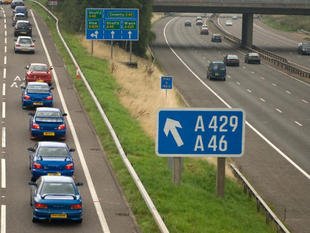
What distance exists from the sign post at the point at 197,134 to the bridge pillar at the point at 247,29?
94796mm

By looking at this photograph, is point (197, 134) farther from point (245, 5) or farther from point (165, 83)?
point (245, 5)

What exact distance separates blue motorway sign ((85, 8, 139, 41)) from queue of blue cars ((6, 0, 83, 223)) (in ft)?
81.3

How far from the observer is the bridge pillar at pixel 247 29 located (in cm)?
11862

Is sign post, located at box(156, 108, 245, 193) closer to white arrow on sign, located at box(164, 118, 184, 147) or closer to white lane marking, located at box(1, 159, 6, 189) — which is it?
white arrow on sign, located at box(164, 118, 184, 147)

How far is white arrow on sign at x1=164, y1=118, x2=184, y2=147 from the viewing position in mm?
24000

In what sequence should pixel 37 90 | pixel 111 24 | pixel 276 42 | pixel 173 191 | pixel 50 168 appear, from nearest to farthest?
pixel 173 191, pixel 50 168, pixel 37 90, pixel 111 24, pixel 276 42

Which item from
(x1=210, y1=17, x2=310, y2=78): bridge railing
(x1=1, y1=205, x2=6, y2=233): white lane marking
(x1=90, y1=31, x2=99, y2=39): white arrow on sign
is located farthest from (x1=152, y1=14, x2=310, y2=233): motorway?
(x1=1, y1=205, x2=6, y2=233): white lane marking

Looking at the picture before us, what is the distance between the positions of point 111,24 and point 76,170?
38.2m

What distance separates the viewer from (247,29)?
119250mm

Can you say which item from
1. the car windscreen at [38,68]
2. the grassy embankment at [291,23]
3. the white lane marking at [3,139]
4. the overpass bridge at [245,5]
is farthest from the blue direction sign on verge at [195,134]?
the grassy embankment at [291,23]

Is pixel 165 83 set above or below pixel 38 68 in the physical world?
below

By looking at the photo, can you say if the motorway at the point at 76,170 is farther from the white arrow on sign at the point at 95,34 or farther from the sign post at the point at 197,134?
the white arrow on sign at the point at 95,34

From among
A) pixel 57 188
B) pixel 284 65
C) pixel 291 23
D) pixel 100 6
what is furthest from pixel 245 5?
pixel 57 188

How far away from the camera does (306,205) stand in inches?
1519
